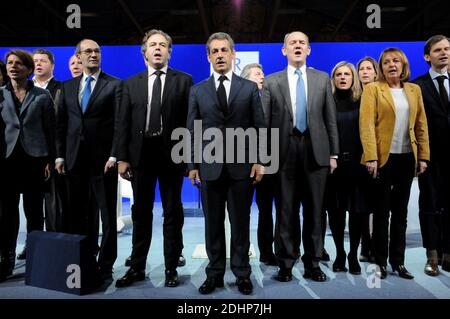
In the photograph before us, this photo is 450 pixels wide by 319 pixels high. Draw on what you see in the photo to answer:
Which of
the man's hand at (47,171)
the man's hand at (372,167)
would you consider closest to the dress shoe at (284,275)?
the man's hand at (372,167)

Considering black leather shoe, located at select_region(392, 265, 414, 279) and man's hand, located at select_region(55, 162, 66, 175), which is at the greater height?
man's hand, located at select_region(55, 162, 66, 175)

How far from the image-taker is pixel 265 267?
3.73m

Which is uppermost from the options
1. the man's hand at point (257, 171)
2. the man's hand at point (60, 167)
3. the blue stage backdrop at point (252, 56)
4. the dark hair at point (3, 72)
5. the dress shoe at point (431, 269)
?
the blue stage backdrop at point (252, 56)

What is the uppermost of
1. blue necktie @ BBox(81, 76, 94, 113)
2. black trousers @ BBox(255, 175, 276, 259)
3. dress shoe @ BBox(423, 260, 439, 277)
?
blue necktie @ BBox(81, 76, 94, 113)

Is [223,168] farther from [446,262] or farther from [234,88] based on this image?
[446,262]

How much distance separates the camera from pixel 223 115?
2934 mm

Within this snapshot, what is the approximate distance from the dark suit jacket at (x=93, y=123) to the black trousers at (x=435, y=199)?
2.58 m

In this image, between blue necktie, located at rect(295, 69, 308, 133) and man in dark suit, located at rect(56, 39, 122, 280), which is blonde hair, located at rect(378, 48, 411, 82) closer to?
blue necktie, located at rect(295, 69, 308, 133)

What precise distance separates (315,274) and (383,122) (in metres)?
1.28

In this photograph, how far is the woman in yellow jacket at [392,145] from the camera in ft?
10.7

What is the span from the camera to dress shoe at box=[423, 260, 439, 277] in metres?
3.38

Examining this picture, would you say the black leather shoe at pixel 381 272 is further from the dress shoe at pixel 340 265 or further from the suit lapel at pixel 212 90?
the suit lapel at pixel 212 90

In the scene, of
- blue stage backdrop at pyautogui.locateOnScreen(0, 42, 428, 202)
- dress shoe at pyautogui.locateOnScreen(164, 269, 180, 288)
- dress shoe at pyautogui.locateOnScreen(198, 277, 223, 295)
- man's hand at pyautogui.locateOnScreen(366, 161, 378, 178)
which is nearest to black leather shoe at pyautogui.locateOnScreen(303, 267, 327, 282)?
dress shoe at pyautogui.locateOnScreen(198, 277, 223, 295)
